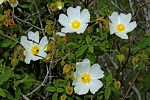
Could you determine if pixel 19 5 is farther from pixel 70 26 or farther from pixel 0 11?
pixel 70 26

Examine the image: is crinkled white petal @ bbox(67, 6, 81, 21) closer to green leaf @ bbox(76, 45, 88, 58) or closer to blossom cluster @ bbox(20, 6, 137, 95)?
blossom cluster @ bbox(20, 6, 137, 95)

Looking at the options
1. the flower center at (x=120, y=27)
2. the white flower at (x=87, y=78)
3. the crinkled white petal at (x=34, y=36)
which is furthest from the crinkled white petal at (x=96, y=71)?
the crinkled white petal at (x=34, y=36)

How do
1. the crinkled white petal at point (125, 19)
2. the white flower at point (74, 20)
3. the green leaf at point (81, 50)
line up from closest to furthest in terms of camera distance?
the green leaf at point (81, 50) → the white flower at point (74, 20) → the crinkled white petal at point (125, 19)

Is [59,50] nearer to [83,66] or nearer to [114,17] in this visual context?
[83,66]

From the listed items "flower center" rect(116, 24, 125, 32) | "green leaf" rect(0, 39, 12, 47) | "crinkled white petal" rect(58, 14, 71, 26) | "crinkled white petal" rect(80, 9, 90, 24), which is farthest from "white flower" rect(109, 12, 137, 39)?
"green leaf" rect(0, 39, 12, 47)

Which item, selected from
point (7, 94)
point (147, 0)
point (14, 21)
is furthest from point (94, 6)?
point (7, 94)

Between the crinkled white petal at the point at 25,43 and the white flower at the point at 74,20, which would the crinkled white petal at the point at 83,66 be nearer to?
the white flower at the point at 74,20
